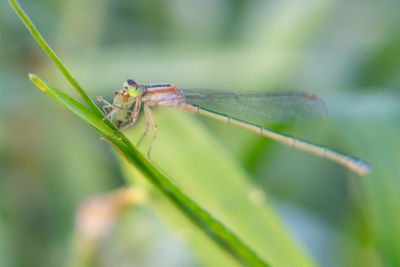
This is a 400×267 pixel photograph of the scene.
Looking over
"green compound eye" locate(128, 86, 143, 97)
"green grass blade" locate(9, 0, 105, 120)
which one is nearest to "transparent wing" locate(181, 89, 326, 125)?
"green compound eye" locate(128, 86, 143, 97)

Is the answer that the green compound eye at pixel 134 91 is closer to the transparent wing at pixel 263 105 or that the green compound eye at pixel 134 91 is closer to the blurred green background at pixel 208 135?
the blurred green background at pixel 208 135

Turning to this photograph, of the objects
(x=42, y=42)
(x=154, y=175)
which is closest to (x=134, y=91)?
(x=154, y=175)

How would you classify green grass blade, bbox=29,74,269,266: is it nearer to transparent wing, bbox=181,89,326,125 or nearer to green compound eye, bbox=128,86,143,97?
green compound eye, bbox=128,86,143,97

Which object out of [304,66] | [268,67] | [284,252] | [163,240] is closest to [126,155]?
[284,252]

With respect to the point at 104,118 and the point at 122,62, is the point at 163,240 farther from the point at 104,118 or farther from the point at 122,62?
the point at 122,62

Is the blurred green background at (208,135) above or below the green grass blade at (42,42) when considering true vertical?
below

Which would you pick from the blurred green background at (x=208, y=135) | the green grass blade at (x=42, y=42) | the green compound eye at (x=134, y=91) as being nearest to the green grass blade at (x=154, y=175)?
the green grass blade at (x=42, y=42)

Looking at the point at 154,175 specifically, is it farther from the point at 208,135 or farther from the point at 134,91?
the point at 208,135
